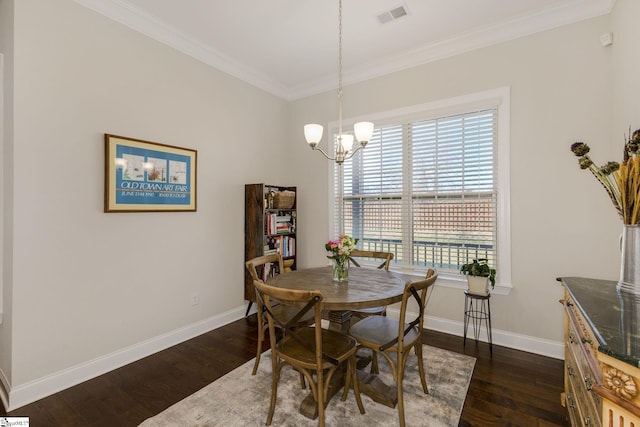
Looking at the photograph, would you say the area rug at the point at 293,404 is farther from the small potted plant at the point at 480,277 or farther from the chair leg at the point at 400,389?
the small potted plant at the point at 480,277

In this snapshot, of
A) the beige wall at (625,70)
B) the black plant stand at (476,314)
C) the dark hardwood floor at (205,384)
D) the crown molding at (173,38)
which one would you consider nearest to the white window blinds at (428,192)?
the black plant stand at (476,314)

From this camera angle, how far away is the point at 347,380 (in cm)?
207

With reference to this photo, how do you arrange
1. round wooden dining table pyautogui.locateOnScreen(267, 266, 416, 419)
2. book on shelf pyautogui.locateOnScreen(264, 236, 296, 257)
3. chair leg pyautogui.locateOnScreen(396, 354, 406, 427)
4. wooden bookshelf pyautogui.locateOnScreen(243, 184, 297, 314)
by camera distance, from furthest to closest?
1. book on shelf pyautogui.locateOnScreen(264, 236, 296, 257)
2. wooden bookshelf pyautogui.locateOnScreen(243, 184, 297, 314)
3. round wooden dining table pyautogui.locateOnScreen(267, 266, 416, 419)
4. chair leg pyautogui.locateOnScreen(396, 354, 406, 427)

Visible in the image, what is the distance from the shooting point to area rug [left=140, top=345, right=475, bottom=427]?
1.89m

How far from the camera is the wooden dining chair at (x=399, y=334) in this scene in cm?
179

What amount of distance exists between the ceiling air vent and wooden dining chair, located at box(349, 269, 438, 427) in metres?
2.30

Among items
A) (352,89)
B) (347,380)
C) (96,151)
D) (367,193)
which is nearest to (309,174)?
(367,193)

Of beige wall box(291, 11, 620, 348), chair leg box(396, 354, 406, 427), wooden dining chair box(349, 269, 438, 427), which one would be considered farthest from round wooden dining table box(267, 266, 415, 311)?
beige wall box(291, 11, 620, 348)

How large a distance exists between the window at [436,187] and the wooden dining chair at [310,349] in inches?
70.7

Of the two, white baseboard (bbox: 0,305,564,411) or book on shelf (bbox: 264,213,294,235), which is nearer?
white baseboard (bbox: 0,305,564,411)

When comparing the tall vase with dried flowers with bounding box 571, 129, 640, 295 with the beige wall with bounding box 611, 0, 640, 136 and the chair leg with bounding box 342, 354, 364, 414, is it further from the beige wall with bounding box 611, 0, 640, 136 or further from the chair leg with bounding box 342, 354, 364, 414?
the chair leg with bounding box 342, 354, 364, 414

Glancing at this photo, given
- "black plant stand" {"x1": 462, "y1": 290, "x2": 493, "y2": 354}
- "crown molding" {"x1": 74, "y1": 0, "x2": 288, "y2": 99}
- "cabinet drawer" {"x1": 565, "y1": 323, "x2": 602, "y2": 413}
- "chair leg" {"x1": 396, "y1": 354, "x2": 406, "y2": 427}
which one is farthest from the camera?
"black plant stand" {"x1": 462, "y1": 290, "x2": 493, "y2": 354}

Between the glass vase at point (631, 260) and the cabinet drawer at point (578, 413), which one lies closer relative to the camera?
the cabinet drawer at point (578, 413)

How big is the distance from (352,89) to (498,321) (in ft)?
10.4
